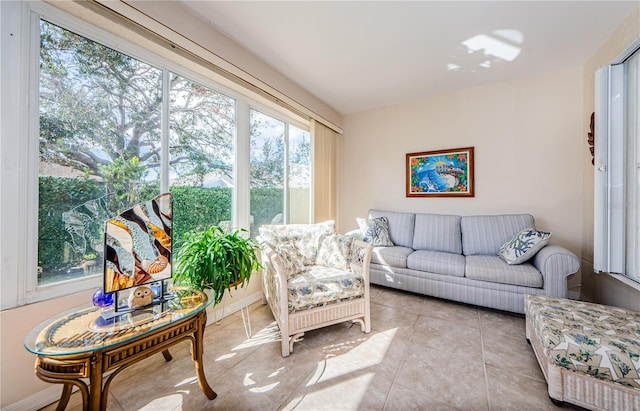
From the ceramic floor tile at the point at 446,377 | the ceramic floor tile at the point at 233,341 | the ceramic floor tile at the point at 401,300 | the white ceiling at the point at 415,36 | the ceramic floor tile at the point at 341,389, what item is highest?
the white ceiling at the point at 415,36

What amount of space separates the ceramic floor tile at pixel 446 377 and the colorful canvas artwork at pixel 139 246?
1678 millimetres

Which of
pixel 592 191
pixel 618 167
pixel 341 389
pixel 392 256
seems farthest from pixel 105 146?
pixel 592 191

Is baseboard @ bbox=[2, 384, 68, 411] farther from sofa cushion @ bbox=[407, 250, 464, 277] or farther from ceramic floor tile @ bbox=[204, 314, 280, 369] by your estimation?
sofa cushion @ bbox=[407, 250, 464, 277]

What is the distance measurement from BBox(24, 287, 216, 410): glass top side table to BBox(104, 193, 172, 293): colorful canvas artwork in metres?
0.18

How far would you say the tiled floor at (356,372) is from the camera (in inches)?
51.9

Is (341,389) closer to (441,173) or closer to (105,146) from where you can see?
(105,146)

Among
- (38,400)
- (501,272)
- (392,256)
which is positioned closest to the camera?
(38,400)

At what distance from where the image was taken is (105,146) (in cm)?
162

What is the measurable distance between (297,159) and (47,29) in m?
2.45

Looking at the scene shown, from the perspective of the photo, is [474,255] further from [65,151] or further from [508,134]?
[65,151]

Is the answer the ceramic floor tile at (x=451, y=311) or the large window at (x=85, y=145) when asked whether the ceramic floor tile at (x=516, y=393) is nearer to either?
the ceramic floor tile at (x=451, y=311)

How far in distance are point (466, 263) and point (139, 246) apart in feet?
9.59

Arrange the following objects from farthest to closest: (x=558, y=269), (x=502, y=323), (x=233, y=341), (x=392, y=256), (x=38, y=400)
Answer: (x=392, y=256) → (x=502, y=323) → (x=558, y=269) → (x=233, y=341) → (x=38, y=400)

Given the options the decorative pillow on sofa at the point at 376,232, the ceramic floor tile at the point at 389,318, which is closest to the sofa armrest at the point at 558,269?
the ceramic floor tile at the point at 389,318
